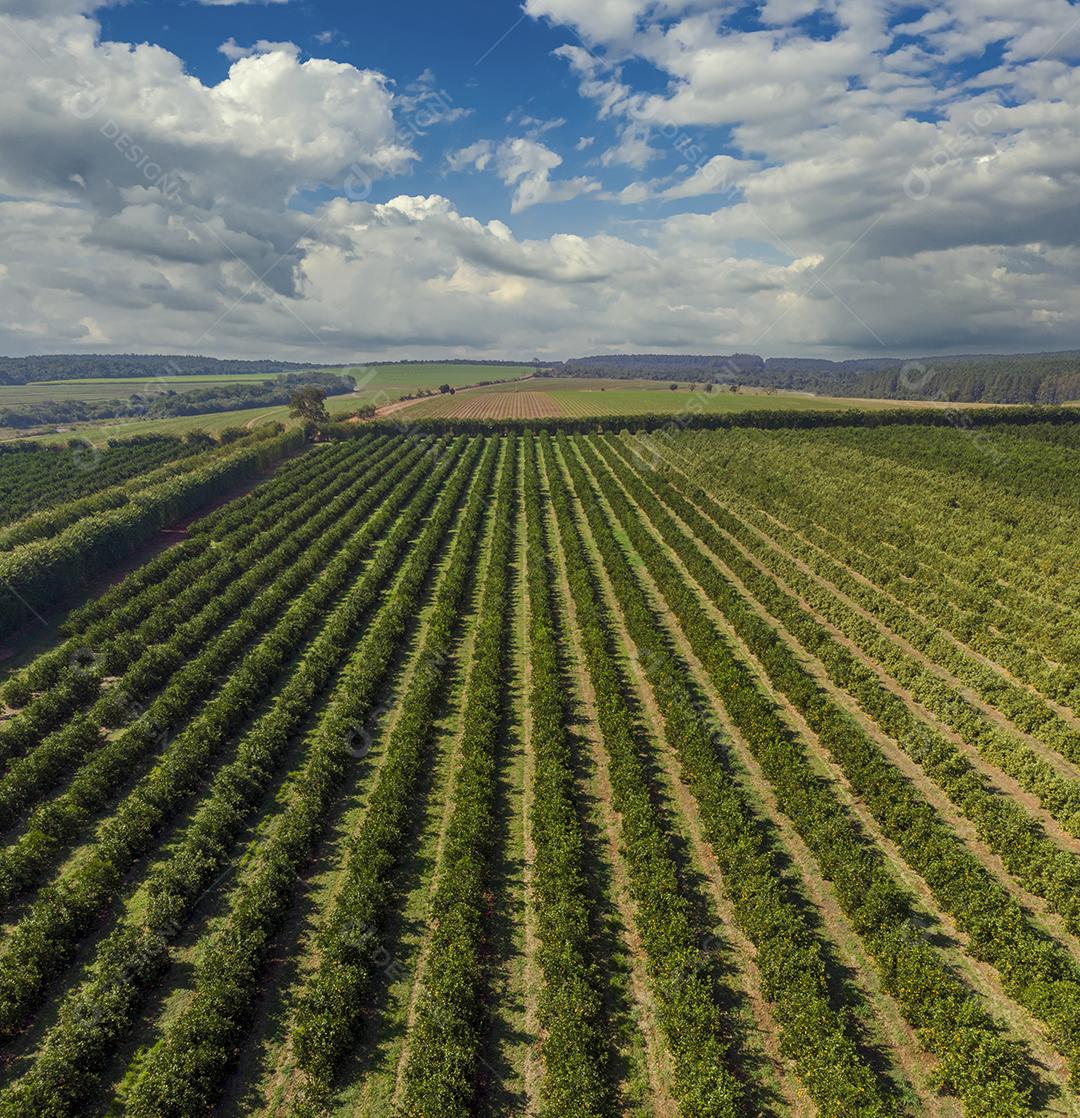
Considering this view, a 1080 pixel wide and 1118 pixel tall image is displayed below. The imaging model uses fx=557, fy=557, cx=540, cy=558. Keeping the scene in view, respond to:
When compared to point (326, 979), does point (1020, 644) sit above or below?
above

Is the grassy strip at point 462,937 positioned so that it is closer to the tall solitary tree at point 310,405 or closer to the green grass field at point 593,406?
the tall solitary tree at point 310,405

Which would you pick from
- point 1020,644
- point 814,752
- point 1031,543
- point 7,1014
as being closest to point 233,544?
point 7,1014

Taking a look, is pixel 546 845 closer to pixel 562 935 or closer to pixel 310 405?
pixel 562 935

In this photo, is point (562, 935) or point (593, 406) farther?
point (593, 406)

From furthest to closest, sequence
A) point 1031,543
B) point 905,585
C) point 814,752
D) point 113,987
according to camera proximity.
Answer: point 1031,543 → point 905,585 → point 814,752 → point 113,987

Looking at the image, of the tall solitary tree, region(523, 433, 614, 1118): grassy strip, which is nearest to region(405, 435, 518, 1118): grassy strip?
region(523, 433, 614, 1118): grassy strip

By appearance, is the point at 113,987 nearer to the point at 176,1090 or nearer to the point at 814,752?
the point at 176,1090

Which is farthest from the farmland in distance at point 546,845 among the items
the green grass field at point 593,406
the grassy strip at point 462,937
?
the green grass field at point 593,406

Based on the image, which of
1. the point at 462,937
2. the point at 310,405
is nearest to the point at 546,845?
the point at 462,937
